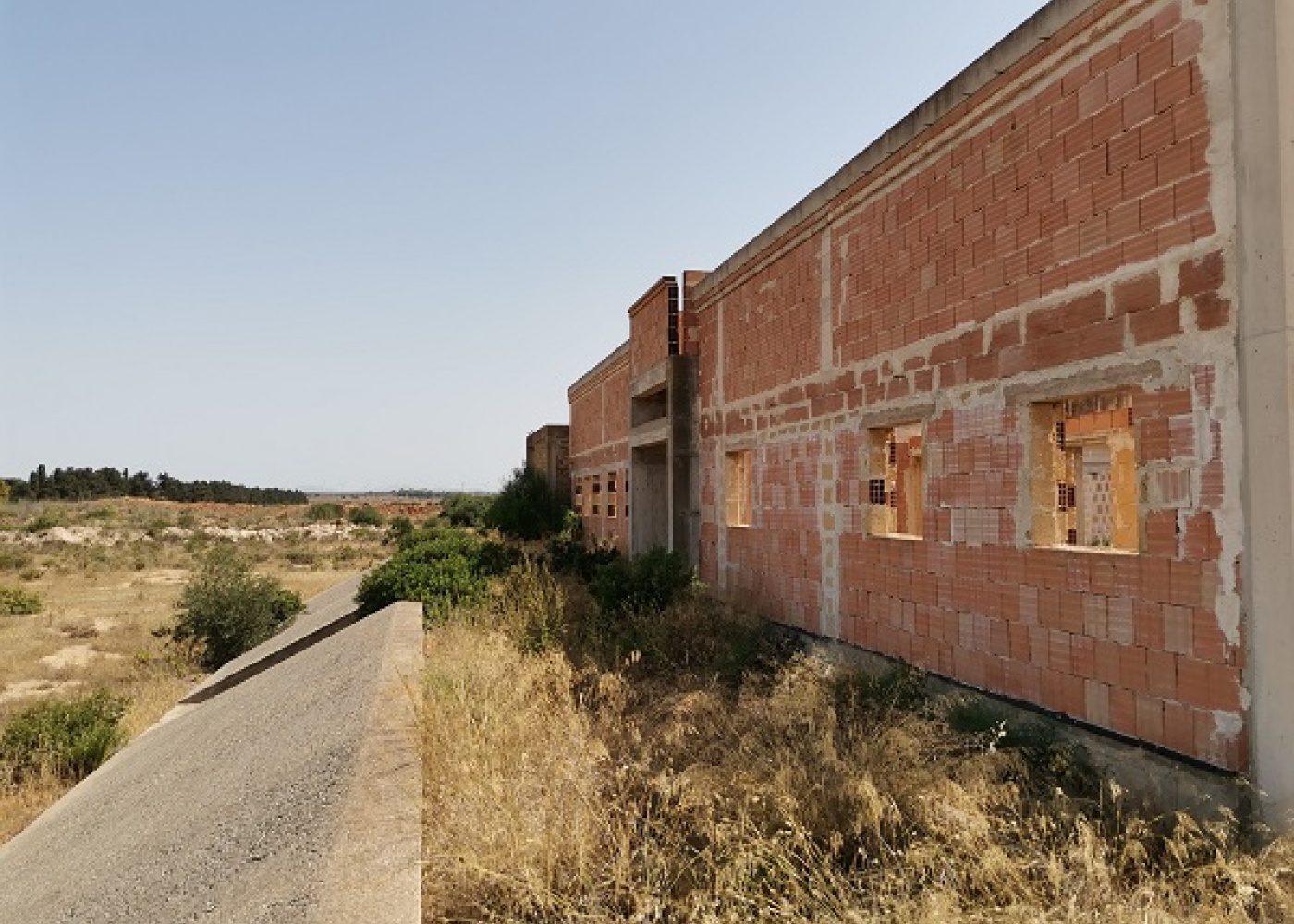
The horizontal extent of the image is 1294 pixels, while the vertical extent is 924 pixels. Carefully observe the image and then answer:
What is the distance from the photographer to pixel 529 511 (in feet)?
79.3

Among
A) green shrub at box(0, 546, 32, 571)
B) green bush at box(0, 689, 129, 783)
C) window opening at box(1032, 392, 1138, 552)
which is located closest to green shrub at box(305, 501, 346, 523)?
green shrub at box(0, 546, 32, 571)

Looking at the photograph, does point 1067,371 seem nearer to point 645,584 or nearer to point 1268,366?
point 1268,366

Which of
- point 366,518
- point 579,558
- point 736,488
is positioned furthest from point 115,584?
point 366,518

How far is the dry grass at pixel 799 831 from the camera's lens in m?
3.64

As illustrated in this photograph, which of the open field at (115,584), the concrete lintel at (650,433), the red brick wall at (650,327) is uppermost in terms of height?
the red brick wall at (650,327)

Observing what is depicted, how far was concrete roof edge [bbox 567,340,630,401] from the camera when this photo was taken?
16.8 meters

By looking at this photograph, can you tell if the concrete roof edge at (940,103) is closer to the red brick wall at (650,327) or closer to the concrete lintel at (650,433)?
the red brick wall at (650,327)

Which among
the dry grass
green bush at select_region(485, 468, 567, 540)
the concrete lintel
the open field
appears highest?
the concrete lintel

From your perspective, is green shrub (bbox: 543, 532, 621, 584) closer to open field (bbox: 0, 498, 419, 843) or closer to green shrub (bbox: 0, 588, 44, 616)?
open field (bbox: 0, 498, 419, 843)

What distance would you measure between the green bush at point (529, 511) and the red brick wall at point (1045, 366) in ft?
47.6

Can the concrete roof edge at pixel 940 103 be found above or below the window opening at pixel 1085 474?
above

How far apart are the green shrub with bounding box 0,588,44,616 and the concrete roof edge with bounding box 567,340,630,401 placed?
13.6 meters

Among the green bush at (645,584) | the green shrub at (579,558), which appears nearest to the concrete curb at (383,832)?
the green bush at (645,584)

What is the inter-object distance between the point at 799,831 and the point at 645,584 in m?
7.62
